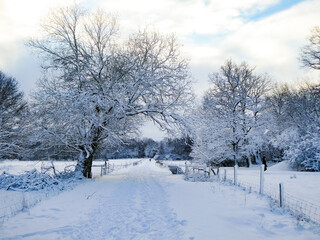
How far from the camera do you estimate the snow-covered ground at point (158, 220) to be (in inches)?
193

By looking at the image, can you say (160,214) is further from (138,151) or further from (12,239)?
(138,151)

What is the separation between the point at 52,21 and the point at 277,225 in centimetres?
1620

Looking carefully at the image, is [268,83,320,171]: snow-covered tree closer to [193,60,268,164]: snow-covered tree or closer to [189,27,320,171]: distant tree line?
[189,27,320,171]: distant tree line

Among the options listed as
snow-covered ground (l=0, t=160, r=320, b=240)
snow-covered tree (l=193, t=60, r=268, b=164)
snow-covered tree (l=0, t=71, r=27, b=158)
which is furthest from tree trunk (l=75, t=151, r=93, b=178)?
snow-covered tree (l=193, t=60, r=268, b=164)

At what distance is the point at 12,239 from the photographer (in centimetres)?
449

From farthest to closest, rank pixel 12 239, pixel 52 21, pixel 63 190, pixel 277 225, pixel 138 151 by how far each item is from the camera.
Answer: pixel 138 151
pixel 52 21
pixel 63 190
pixel 277 225
pixel 12 239

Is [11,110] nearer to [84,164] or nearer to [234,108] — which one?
[84,164]

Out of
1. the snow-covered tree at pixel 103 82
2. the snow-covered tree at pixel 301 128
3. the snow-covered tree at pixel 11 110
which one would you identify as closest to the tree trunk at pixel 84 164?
the snow-covered tree at pixel 103 82

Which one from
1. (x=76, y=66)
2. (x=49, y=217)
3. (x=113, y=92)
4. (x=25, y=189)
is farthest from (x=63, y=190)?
(x=76, y=66)

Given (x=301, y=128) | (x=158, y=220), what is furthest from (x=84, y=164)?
(x=301, y=128)

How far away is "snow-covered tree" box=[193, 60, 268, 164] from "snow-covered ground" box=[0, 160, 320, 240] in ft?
57.9

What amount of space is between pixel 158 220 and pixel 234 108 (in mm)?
21673

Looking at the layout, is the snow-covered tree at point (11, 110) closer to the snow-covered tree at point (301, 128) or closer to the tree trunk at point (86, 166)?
the tree trunk at point (86, 166)

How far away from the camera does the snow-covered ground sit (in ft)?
16.0
